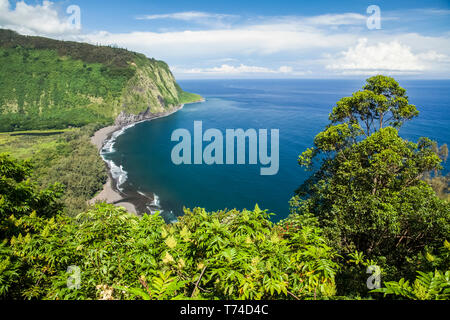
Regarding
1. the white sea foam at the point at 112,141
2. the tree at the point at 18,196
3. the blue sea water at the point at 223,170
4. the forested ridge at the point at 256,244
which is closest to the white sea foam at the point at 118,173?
the blue sea water at the point at 223,170

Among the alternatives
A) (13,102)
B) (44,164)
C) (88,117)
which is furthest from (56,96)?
(44,164)

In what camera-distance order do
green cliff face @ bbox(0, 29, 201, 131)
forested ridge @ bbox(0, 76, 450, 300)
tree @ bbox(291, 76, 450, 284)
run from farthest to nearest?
green cliff face @ bbox(0, 29, 201, 131) → tree @ bbox(291, 76, 450, 284) → forested ridge @ bbox(0, 76, 450, 300)

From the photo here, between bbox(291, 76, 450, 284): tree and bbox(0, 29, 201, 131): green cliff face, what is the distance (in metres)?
137

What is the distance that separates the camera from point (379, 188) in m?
13.5

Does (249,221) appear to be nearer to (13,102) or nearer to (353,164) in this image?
(353,164)

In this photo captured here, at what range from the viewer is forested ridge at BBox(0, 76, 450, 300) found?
3.78 m

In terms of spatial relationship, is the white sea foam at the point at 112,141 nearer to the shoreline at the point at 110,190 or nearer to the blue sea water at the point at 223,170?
the shoreline at the point at 110,190

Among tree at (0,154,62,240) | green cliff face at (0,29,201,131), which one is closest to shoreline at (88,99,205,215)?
tree at (0,154,62,240)

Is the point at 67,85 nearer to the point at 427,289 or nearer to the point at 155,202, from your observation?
the point at 155,202

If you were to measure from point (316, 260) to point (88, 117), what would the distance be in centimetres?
15196

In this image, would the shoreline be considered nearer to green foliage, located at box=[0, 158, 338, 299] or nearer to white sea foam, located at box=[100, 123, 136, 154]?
white sea foam, located at box=[100, 123, 136, 154]

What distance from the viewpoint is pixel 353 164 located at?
46.3ft

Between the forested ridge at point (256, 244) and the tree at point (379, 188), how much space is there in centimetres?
6

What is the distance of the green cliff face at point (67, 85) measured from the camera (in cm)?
13538
